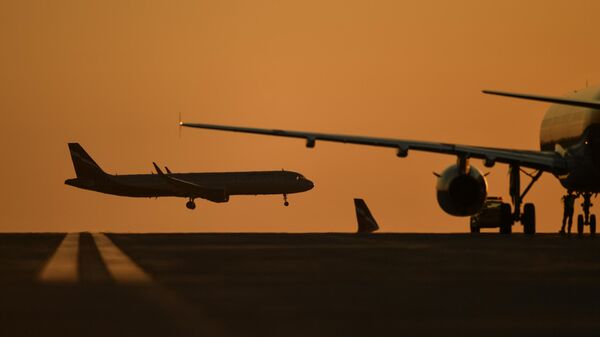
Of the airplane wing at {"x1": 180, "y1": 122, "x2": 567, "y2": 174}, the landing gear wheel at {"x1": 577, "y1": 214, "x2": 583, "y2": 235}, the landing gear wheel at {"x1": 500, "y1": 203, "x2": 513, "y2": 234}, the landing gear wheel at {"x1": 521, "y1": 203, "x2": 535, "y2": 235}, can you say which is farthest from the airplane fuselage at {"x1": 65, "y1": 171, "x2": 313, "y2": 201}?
the airplane wing at {"x1": 180, "y1": 122, "x2": 567, "y2": 174}

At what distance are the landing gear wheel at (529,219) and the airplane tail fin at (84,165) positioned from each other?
95745 millimetres

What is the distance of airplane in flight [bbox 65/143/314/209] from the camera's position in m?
128

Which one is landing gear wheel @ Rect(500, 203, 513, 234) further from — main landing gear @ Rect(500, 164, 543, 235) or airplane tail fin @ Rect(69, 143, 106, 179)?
airplane tail fin @ Rect(69, 143, 106, 179)
